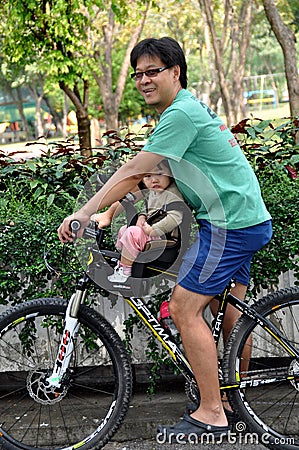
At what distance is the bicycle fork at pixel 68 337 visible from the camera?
375 centimetres

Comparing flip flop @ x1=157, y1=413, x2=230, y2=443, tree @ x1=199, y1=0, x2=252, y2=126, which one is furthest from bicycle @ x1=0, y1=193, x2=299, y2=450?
tree @ x1=199, y1=0, x2=252, y2=126

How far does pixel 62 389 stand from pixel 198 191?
1.23m

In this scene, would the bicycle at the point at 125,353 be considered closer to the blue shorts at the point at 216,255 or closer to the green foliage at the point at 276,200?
the blue shorts at the point at 216,255

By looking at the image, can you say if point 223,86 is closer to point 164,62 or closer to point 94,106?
point 164,62

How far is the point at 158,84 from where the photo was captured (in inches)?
137

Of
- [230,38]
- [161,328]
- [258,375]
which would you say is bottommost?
[258,375]

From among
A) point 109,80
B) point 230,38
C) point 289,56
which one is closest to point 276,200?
point 289,56

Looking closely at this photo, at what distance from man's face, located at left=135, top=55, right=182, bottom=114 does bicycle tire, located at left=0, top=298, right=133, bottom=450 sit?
42.5 inches

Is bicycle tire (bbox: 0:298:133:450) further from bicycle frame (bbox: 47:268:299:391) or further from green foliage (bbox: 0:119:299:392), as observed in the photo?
green foliage (bbox: 0:119:299:392)

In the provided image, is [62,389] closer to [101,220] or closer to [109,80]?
[101,220]

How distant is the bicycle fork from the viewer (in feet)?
12.3

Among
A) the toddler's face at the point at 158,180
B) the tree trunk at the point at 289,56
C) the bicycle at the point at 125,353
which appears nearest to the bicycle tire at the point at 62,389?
the bicycle at the point at 125,353

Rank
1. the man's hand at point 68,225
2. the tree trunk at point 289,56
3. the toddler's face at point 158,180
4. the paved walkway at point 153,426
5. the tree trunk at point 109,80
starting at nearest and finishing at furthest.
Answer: the man's hand at point 68,225, the toddler's face at point 158,180, the paved walkway at point 153,426, the tree trunk at point 289,56, the tree trunk at point 109,80

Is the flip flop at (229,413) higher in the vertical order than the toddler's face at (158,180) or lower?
lower
